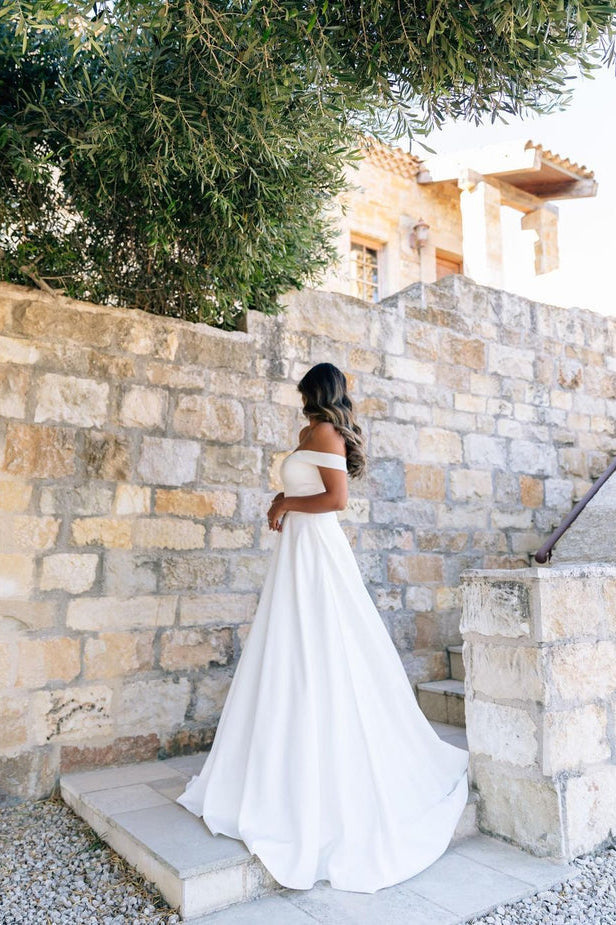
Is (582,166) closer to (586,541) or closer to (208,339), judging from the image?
(586,541)

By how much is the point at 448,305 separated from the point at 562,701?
3054mm

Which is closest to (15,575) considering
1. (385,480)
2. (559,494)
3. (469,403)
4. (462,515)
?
(385,480)

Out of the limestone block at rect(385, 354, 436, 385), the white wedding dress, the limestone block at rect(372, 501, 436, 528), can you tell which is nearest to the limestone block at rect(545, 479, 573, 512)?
the limestone block at rect(372, 501, 436, 528)

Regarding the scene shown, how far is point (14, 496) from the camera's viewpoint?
10.2 feet

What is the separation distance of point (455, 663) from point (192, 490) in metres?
2.10

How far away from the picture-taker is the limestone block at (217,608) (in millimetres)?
3520

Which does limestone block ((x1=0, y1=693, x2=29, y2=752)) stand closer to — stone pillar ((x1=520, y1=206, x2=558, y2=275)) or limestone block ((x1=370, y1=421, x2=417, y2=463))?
limestone block ((x1=370, y1=421, x2=417, y2=463))

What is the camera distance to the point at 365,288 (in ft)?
30.8

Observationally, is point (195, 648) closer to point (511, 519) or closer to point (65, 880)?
point (65, 880)

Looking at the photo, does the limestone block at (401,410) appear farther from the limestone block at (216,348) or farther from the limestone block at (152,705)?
the limestone block at (152,705)

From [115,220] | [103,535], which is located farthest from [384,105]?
[103,535]

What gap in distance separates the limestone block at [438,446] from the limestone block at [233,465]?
1.25 m

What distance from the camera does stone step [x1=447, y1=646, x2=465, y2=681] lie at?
171 inches

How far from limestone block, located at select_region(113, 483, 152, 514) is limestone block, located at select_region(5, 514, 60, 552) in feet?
1.01
